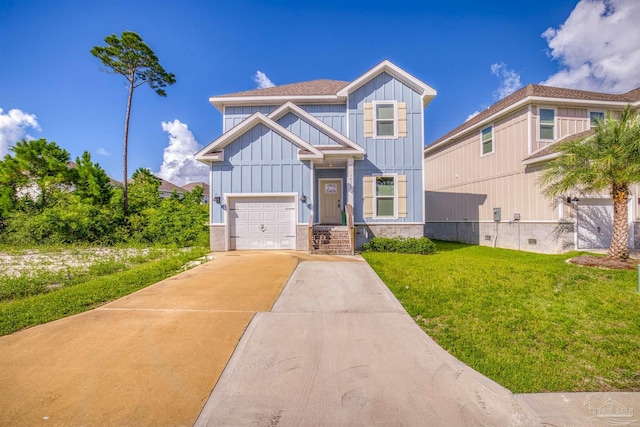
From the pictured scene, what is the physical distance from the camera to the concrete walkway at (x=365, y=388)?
8.29 feet

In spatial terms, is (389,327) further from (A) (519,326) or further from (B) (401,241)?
(B) (401,241)

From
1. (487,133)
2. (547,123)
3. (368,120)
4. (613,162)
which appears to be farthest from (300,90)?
(613,162)

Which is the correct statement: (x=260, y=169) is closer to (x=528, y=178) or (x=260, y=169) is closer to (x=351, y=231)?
(x=351, y=231)

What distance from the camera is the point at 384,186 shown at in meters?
12.6

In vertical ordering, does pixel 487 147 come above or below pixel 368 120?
below

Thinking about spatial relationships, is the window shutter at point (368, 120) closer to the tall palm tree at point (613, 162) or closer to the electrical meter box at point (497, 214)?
the tall palm tree at point (613, 162)

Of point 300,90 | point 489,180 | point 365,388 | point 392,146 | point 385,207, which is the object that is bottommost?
point 365,388

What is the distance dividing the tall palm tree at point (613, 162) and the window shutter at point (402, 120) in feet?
18.1

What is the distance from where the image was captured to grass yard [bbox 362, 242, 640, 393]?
10.6 ft

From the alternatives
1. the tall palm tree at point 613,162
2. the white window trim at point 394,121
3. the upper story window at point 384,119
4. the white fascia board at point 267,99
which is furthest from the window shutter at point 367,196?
the tall palm tree at point 613,162

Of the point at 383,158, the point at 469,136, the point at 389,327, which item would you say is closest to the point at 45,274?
the point at 389,327

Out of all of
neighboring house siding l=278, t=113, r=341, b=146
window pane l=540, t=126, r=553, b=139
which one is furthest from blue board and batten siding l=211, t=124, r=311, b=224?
window pane l=540, t=126, r=553, b=139

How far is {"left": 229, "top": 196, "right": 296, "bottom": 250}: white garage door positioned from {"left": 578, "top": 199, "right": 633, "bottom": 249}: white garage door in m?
11.3

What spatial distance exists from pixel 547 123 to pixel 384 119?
701 centimetres
